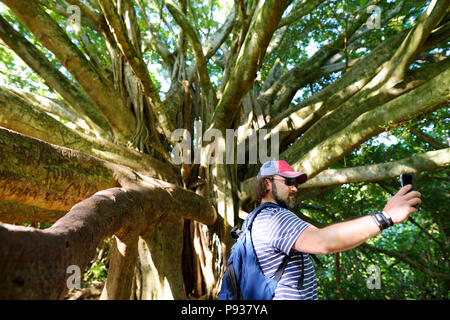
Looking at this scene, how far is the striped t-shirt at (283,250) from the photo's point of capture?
1.23 meters

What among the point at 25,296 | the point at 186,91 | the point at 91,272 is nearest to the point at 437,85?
the point at 25,296

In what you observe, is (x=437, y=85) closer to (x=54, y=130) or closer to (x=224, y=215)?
(x=224, y=215)

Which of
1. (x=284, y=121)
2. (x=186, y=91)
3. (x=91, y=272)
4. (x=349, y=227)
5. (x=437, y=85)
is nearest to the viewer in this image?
(x=349, y=227)

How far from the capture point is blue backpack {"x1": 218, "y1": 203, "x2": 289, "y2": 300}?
127cm

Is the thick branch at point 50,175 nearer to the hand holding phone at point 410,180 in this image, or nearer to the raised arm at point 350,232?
the raised arm at point 350,232

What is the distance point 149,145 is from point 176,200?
152 cm

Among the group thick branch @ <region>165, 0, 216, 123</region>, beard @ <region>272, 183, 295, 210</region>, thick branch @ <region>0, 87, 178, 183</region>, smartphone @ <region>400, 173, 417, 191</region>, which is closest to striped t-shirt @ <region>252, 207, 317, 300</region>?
beard @ <region>272, 183, 295, 210</region>

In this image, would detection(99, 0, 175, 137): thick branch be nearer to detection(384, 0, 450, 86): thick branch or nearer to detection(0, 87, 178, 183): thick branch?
detection(0, 87, 178, 183): thick branch

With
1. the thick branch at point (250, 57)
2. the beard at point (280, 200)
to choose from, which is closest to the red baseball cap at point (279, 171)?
the beard at point (280, 200)

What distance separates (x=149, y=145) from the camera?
3.70 m

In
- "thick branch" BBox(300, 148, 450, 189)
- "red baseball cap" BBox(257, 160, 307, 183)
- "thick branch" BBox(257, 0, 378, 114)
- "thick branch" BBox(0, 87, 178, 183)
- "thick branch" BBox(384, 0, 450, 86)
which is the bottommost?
"red baseball cap" BBox(257, 160, 307, 183)

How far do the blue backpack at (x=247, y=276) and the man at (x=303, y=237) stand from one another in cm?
2

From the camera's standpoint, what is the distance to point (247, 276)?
4.33 feet

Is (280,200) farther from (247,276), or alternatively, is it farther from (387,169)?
(387,169)
